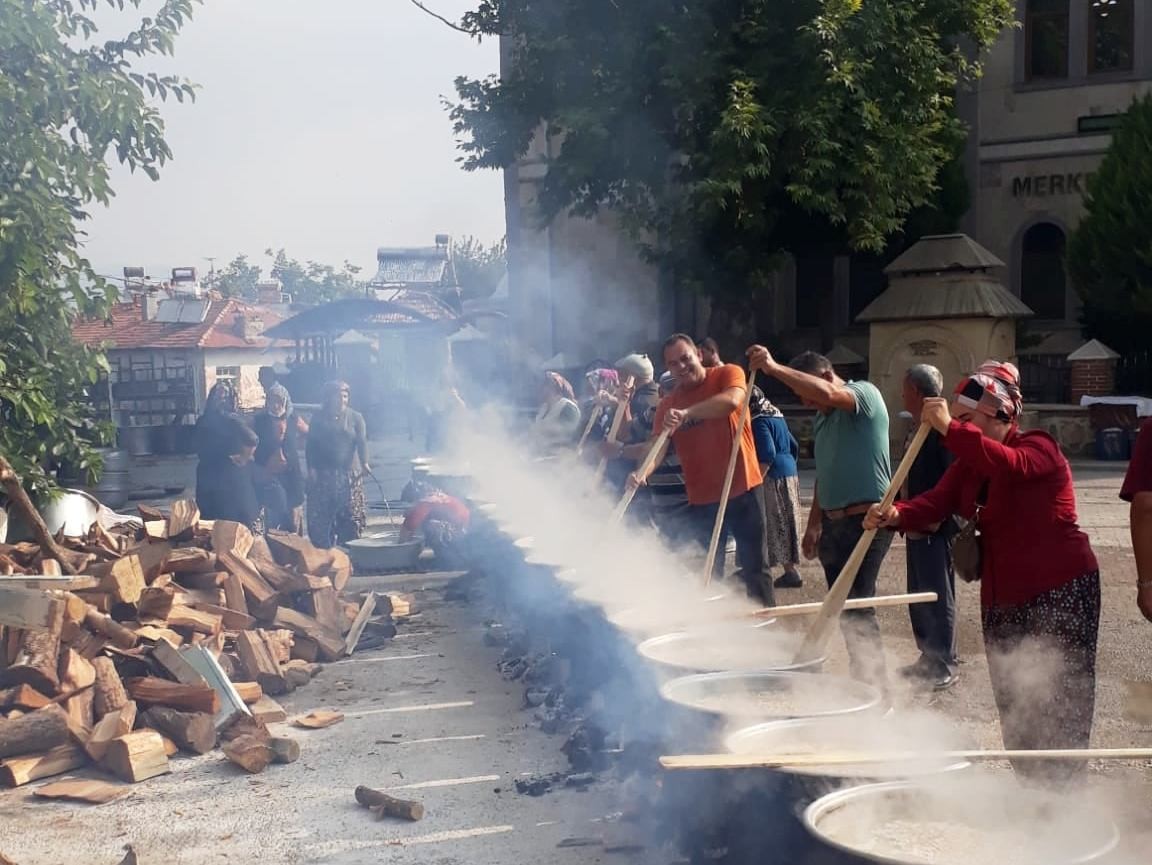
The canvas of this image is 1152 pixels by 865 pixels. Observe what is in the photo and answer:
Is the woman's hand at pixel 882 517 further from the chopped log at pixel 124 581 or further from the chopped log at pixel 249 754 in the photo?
the chopped log at pixel 124 581

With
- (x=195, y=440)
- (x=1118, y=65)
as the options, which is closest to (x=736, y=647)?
(x=195, y=440)

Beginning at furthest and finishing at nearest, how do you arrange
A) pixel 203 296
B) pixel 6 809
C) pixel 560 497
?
pixel 203 296
pixel 560 497
pixel 6 809

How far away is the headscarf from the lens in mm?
3844

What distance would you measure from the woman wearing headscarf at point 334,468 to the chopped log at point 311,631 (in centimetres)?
326

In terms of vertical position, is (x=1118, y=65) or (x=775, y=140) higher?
(x=1118, y=65)

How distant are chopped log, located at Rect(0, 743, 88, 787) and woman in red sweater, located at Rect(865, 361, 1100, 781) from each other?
13.4ft

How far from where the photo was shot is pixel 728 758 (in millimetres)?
2998

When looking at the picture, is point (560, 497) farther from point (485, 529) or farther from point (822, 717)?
point (822, 717)

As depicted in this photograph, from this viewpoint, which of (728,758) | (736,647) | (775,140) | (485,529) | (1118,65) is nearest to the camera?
(728,758)

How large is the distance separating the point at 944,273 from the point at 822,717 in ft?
50.2

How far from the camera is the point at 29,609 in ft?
19.2

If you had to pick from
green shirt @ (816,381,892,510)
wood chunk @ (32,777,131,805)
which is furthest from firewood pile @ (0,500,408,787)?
green shirt @ (816,381,892,510)

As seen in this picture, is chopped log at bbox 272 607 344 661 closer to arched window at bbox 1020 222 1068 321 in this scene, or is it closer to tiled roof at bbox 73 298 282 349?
arched window at bbox 1020 222 1068 321

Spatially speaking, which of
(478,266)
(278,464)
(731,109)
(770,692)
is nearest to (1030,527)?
(770,692)
